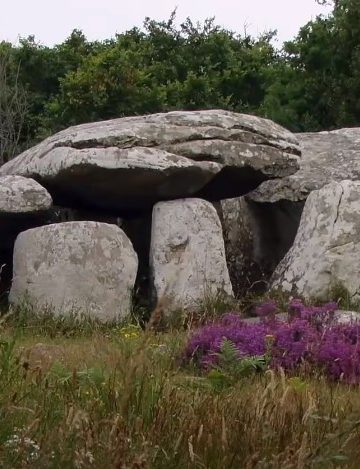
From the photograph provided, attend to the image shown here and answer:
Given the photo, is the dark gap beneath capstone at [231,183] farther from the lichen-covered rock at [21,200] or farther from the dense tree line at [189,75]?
the dense tree line at [189,75]

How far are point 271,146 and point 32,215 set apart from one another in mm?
2711

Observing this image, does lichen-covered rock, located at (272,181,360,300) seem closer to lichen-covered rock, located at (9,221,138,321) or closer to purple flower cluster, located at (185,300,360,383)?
lichen-covered rock, located at (9,221,138,321)

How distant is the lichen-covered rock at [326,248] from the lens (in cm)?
1020

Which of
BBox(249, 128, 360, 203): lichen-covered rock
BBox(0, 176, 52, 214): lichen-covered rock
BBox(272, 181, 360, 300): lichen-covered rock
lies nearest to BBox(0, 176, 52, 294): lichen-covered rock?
BBox(0, 176, 52, 214): lichen-covered rock

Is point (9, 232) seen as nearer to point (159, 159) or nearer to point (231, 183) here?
point (159, 159)

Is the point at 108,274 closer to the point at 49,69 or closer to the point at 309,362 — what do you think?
the point at 309,362

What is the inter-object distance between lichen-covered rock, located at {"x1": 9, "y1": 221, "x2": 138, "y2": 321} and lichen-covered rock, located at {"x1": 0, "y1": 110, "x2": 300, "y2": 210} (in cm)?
68

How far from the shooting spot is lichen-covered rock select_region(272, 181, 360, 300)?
10195 millimetres

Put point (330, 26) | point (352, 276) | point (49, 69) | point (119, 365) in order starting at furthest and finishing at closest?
point (49, 69) < point (330, 26) < point (352, 276) < point (119, 365)

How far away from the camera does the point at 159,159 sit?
10.6 meters

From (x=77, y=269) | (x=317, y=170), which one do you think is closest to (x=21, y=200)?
(x=77, y=269)

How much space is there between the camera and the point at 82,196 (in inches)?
454

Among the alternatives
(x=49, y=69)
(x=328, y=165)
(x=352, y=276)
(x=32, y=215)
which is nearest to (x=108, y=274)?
(x=32, y=215)

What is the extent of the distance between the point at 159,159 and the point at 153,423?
7130 millimetres
